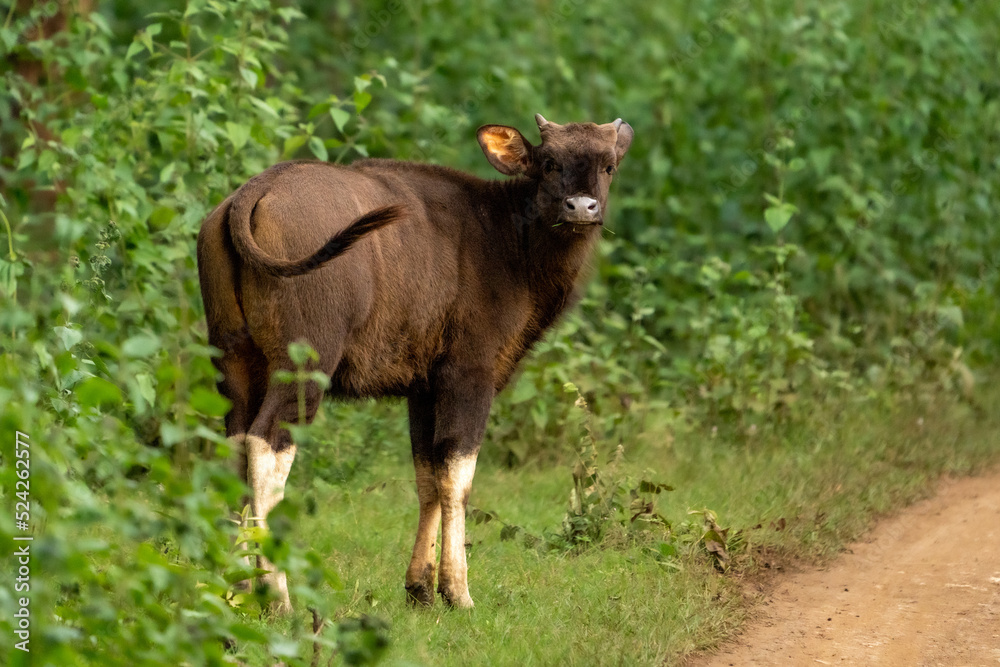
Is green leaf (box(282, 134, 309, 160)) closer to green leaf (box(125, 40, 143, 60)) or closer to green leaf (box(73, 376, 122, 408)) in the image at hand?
green leaf (box(125, 40, 143, 60))

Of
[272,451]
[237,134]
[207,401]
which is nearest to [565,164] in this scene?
[272,451]

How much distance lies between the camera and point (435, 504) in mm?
5551

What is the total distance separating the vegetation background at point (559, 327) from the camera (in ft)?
11.8

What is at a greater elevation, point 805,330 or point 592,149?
point 592,149

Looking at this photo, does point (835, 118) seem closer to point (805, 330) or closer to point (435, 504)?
point (805, 330)

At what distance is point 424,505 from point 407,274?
1.09m

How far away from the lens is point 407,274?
5207 millimetres

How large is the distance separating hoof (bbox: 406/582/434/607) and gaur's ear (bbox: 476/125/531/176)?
6.69 feet

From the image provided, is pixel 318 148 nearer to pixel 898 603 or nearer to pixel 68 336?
pixel 68 336

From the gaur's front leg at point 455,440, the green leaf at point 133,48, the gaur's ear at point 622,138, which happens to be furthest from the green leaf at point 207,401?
the green leaf at point 133,48

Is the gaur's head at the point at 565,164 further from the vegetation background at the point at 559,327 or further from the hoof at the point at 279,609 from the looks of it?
the hoof at the point at 279,609

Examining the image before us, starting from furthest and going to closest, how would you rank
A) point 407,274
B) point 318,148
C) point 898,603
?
point 318,148 < point 898,603 < point 407,274

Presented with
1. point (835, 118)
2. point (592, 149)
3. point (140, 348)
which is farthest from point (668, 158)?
point (140, 348)

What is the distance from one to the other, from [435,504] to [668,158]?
5608mm
